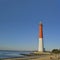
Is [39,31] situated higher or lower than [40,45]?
higher

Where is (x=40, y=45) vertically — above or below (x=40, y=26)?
below

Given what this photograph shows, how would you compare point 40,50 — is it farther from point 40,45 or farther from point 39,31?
point 39,31

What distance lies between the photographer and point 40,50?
75.2 metres

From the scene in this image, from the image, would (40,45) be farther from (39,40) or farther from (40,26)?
(40,26)

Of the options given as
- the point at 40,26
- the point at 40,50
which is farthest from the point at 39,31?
the point at 40,50

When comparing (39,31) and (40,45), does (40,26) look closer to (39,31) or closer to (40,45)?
(39,31)

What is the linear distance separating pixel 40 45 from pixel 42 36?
3.58 metres

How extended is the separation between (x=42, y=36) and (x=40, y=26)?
4498mm

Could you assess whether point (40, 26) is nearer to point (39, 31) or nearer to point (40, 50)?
point (39, 31)

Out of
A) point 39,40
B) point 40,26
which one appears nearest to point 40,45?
point 39,40

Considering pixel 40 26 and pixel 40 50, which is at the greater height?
pixel 40 26

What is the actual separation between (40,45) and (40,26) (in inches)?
311

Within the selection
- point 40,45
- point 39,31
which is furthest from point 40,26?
point 40,45

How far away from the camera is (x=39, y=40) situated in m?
74.1
